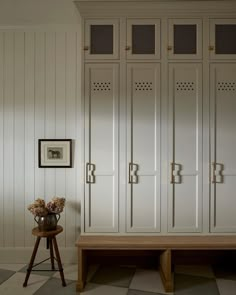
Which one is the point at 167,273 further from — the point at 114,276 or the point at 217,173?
the point at 217,173

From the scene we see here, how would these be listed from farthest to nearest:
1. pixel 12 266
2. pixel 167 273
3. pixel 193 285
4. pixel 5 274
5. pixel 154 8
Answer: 1. pixel 12 266
2. pixel 5 274
3. pixel 154 8
4. pixel 193 285
5. pixel 167 273

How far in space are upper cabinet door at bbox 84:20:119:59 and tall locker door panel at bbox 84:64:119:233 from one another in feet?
0.37

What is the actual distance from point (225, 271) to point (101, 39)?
2731 millimetres

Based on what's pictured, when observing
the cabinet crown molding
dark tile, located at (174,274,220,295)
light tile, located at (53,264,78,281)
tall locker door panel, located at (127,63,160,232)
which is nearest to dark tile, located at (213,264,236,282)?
dark tile, located at (174,274,220,295)

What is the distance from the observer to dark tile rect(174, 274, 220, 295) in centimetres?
247

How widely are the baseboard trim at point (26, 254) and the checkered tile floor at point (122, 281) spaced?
87mm

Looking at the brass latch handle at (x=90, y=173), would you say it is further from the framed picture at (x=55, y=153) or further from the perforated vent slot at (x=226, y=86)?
the perforated vent slot at (x=226, y=86)

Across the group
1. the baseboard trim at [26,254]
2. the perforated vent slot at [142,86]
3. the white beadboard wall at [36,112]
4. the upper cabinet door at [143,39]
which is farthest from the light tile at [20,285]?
the upper cabinet door at [143,39]

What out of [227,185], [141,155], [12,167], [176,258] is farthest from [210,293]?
[12,167]

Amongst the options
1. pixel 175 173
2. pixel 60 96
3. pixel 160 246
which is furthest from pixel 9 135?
pixel 160 246

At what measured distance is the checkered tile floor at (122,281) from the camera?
248 cm

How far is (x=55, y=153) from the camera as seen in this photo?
122 inches

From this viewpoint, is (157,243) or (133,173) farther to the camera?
(133,173)

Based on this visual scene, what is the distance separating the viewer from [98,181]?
2.74 m
